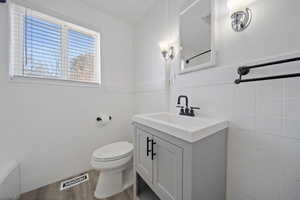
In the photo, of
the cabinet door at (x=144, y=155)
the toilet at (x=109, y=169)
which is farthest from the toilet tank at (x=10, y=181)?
the cabinet door at (x=144, y=155)

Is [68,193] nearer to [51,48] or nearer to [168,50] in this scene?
[51,48]

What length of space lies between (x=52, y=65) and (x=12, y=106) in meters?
0.59

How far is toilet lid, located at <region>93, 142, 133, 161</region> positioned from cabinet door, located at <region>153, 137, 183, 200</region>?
539 mm

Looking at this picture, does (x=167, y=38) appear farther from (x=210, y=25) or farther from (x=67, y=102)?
(x=67, y=102)

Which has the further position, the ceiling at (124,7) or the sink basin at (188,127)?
the ceiling at (124,7)

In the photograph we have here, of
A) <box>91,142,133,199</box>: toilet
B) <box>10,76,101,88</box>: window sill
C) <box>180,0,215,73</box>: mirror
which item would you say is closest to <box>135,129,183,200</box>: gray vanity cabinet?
<box>91,142,133,199</box>: toilet

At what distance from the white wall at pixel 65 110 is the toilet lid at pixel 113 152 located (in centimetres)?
41

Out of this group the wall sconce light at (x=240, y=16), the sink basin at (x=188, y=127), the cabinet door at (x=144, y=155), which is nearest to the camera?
the sink basin at (x=188, y=127)

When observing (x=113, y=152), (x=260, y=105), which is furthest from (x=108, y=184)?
(x=260, y=105)

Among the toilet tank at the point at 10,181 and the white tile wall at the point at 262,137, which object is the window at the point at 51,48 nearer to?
the toilet tank at the point at 10,181

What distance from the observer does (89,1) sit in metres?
1.54

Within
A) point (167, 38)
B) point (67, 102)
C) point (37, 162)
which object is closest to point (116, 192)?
point (37, 162)

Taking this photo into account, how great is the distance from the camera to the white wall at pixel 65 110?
1.17m

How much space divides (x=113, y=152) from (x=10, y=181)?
89 cm
